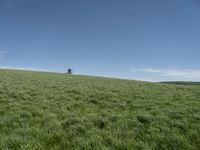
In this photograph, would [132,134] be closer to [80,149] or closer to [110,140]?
[110,140]

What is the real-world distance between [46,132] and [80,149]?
175 cm

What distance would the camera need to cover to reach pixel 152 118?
9781 millimetres

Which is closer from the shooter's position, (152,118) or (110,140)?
(110,140)

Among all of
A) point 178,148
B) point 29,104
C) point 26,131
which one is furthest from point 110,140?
point 29,104

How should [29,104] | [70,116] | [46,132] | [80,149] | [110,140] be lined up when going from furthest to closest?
[29,104] → [70,116] → [46,132] → [110,140] → [80,149]

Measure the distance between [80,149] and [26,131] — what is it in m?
2.30

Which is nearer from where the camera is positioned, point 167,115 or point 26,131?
point 26,131

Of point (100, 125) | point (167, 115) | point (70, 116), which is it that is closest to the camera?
point (100, 125)

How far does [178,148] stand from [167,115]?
3941 mm

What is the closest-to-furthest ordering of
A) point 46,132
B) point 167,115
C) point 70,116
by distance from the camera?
point 46,132 < point 70,116 < point 167,115

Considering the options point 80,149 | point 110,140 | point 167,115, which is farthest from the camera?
point 167,115

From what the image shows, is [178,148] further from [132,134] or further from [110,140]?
[110,140]

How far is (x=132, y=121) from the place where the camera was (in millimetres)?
9172

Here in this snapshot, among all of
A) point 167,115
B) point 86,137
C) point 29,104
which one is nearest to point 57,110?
point 29,104
